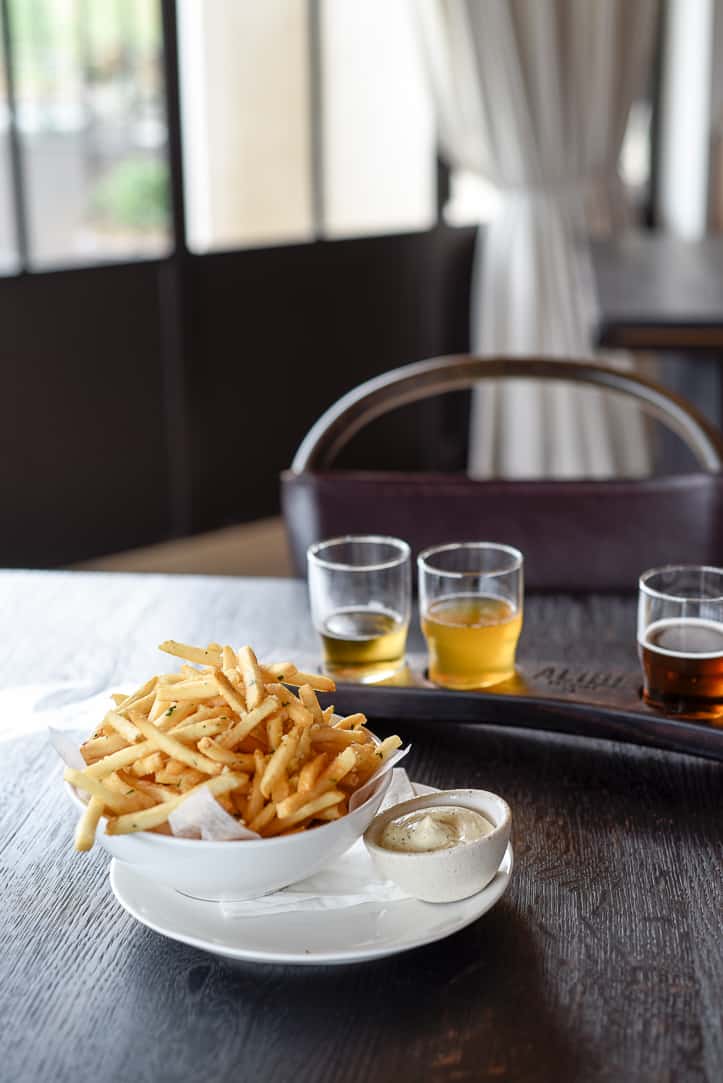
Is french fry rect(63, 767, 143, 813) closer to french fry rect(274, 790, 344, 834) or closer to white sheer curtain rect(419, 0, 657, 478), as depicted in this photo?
french fry rect(274, 790, 344, 834)

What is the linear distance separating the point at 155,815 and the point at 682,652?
47cm

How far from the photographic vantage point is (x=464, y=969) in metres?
0.81

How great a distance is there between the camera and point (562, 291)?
13.7 feet

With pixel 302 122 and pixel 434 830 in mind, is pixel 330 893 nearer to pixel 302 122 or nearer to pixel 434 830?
pixel 434 830

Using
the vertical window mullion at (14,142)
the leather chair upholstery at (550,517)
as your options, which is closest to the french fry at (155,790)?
the leather chair upholstery at (550,517)

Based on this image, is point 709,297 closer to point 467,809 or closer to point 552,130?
point 552,130

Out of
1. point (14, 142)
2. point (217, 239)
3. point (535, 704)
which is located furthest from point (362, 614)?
point (217, 239)

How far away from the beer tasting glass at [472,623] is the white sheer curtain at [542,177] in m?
2.91

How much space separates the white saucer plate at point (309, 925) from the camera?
80cm

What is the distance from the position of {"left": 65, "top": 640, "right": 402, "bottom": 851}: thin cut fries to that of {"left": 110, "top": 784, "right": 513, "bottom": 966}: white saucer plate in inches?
2.6

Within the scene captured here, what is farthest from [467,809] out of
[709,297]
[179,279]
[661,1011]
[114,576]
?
[179,279]

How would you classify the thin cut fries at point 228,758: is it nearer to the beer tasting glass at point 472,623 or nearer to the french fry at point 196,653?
the french fry at point 196,653

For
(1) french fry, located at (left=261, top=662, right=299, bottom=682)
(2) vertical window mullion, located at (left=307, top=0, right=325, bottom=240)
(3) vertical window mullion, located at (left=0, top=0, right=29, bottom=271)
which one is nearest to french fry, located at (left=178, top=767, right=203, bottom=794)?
(1) french fry, located at (left=261, top=662, right=299, bottom=682)

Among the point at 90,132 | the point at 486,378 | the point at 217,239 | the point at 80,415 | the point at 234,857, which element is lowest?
the point at 80,415
